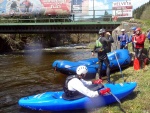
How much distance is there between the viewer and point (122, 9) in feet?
82.0

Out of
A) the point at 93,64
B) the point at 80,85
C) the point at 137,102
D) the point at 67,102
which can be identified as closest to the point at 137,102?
the point at 137,102

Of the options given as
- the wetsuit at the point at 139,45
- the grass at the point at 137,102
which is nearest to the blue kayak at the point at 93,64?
the wetsuit at the point at 139,45

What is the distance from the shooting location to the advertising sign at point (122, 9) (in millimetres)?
24892

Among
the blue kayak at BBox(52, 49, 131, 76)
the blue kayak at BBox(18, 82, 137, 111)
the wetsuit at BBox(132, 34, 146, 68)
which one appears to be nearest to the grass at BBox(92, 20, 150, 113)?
the blue kayak at BBox(18, 82, 137, 111)

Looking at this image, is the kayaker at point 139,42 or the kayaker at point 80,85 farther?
the kayaker at point 139,42

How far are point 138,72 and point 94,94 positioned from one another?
389 cm

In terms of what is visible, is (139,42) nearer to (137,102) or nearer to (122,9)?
(137,102)

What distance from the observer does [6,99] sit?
851 centimetres

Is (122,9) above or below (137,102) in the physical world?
above

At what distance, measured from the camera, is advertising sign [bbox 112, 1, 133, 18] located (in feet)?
81.7

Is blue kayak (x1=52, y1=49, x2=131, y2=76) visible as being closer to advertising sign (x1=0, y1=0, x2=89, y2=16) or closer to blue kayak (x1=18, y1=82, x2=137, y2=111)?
blue kayak (x1=18, y1=82, x2=137, y2=111)

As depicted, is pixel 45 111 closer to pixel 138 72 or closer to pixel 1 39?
pixel 138 72

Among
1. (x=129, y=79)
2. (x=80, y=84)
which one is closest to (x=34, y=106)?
(x=80, y=84)

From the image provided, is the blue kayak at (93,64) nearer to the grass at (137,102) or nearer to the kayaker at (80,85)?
the grass at (137,102)
